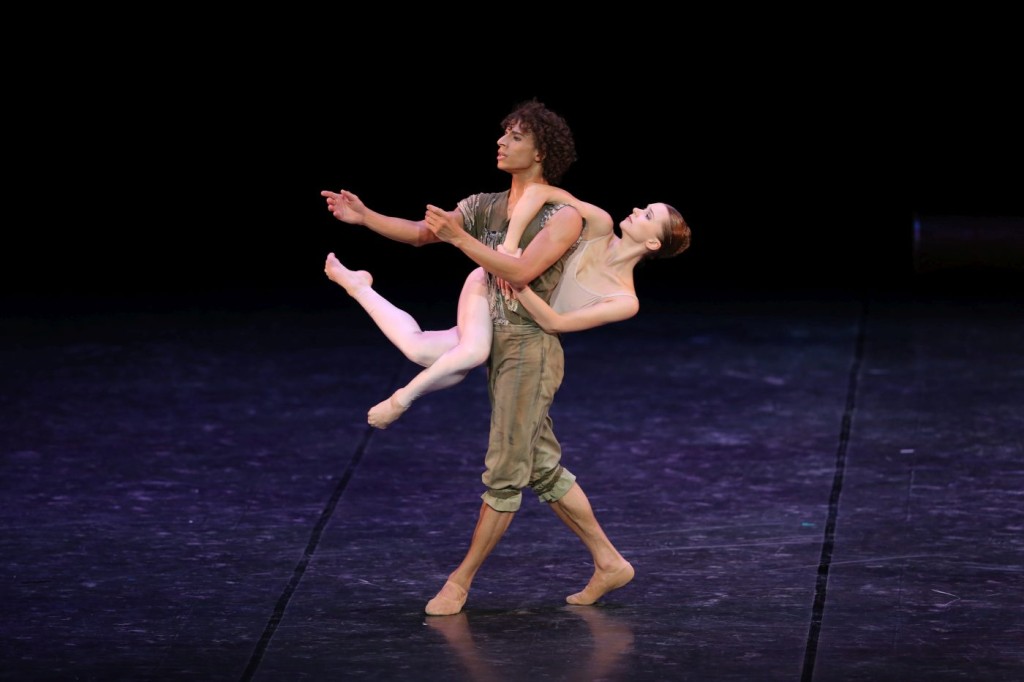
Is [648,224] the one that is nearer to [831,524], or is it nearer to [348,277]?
[348,277]

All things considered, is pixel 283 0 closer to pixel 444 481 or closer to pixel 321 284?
pixel 321 284

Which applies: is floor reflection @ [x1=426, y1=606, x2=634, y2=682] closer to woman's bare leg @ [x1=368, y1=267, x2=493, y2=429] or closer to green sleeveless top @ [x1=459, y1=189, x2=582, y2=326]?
woman's bare leg @ [x1=368, y1=267, x2=493, y2=429]

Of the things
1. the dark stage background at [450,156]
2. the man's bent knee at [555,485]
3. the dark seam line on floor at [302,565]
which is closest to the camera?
the dark seam line on floor at [302,565]

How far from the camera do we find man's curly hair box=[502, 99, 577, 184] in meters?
4.80

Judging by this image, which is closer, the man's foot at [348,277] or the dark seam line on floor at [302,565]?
the dark seam line on floor at [302,565]

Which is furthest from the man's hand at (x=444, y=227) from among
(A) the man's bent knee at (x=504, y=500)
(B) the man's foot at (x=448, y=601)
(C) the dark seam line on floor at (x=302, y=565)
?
(C) the dark seam line on floor at (x=302, y=565)

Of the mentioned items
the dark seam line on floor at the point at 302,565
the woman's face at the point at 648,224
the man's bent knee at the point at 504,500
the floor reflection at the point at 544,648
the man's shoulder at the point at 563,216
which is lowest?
the floor reflection at the point at 544,648

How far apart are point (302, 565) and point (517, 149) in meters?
1.54

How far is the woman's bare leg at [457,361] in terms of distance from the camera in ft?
15.8

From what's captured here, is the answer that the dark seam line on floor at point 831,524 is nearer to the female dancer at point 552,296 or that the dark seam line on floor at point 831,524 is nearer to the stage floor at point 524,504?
the stage floor at point 524,504

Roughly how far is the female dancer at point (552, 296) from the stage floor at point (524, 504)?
28.8 inches

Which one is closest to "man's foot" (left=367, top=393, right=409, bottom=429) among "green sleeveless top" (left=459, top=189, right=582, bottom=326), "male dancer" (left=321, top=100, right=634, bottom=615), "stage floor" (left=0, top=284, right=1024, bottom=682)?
"male dancer" (left=321, top=100, right=634, bottom=615)

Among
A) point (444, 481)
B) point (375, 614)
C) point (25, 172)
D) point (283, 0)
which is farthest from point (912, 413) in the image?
point (25, 172)

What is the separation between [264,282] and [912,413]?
448cm
